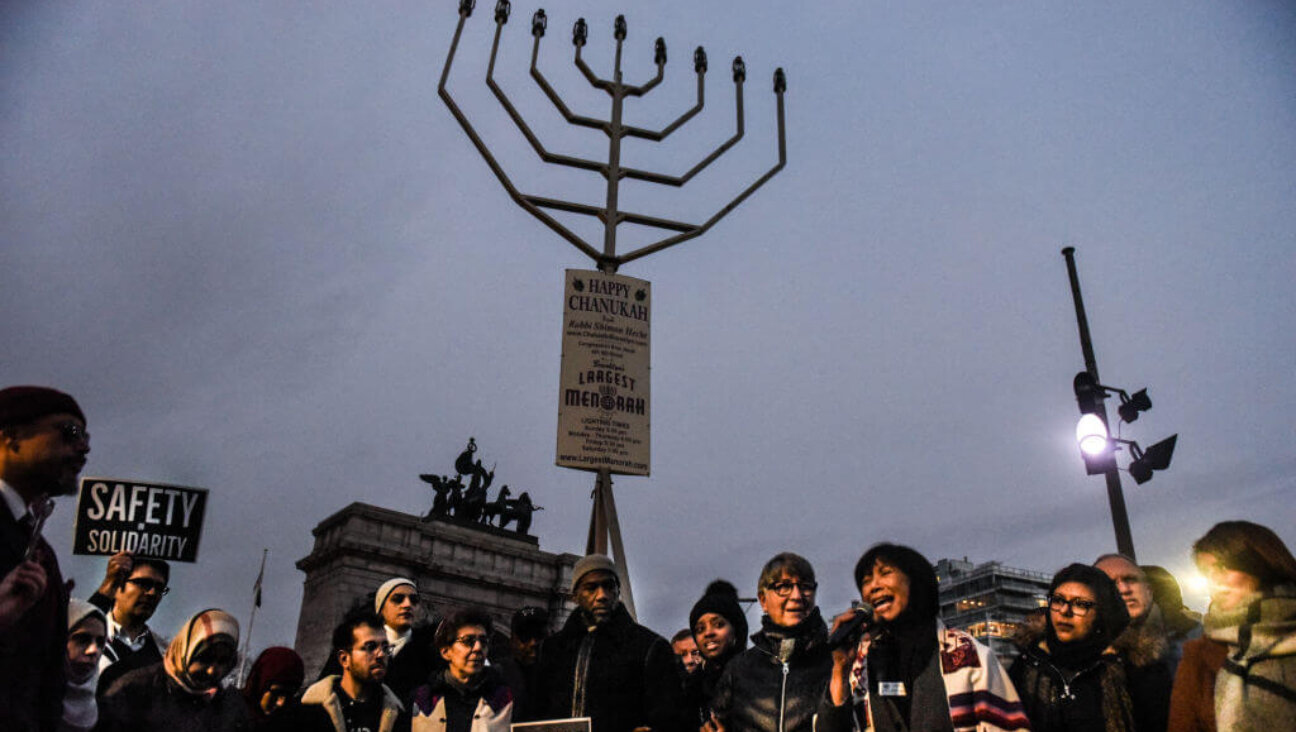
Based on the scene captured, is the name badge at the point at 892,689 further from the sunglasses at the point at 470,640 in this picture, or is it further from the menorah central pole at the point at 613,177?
the menorah central pole at the point at 613,177

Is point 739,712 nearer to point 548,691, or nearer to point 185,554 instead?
point 548,691

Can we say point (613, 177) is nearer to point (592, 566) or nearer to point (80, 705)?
point (592, 566)

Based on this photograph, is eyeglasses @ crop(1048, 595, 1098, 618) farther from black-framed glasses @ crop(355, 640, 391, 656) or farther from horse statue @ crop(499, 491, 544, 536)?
horse statue @ crop(499, 491, 544, 536)

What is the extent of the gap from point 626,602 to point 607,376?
50.4 inches

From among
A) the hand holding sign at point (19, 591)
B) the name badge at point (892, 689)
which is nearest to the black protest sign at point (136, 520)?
the hand holding sign at point (19, 591)

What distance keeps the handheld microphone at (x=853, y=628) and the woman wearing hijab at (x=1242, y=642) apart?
38.4 inches

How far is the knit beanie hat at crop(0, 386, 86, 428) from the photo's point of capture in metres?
1.94

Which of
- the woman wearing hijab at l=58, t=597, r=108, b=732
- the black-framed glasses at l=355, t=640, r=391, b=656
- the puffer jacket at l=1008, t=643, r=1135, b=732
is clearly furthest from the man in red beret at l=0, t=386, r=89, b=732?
the puffer jacket at l=1008, t=643, r=1135, b=732

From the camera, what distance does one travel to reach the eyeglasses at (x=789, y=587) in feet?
9.79

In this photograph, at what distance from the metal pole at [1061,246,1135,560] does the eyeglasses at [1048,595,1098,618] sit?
2076mm

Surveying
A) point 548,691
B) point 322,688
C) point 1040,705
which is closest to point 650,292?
point 548,691

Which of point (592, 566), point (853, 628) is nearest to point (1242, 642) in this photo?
point (853, 628)

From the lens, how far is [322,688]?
332cm

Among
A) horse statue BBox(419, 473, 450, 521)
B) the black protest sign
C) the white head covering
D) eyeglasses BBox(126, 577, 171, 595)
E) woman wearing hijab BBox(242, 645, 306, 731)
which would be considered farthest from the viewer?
horse statue BBox(419, 473, 450, 521)
